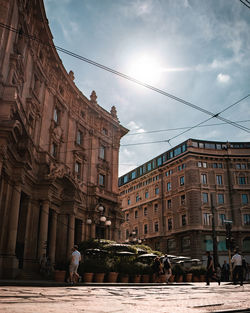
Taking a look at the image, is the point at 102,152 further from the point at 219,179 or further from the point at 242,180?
the point at 242,180

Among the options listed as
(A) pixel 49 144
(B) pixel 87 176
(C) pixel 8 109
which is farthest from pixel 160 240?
(C) pixel 8 109

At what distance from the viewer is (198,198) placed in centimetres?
4603

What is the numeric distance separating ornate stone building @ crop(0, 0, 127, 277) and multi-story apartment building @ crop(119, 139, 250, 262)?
50.7 feet

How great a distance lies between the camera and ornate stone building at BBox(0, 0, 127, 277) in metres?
16.6

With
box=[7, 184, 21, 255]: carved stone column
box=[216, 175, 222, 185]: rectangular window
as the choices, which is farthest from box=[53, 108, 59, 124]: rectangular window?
box=[216, 175, 222, 185]: rectangular window

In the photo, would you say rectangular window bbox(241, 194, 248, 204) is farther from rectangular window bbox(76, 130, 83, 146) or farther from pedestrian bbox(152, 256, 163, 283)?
pedestrian bbox(152, 256, 163, 283)

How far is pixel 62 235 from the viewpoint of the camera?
2569cm

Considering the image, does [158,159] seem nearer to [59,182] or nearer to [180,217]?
[180,217]

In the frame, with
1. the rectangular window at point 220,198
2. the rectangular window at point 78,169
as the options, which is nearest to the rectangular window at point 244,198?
the rectangular window at point 220,198

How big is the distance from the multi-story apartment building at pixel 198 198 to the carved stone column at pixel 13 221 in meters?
31.7

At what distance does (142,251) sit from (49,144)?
1100 cm

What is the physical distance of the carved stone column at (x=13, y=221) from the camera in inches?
647

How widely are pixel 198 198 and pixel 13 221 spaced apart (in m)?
33.8

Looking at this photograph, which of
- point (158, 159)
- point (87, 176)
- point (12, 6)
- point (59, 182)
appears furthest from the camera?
point (158, 159)
